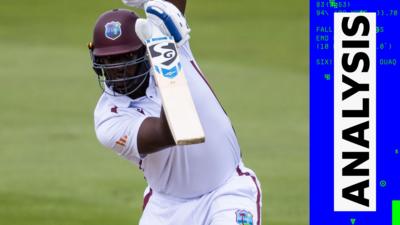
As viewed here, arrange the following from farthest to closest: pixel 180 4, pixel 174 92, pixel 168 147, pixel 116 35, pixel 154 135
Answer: pixel 180 4
pixel 116 35
pixel 168 147
pixel 154 135
pixel 174 92

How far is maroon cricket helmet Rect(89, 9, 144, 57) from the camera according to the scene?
723cm

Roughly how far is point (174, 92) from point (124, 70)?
88 cm

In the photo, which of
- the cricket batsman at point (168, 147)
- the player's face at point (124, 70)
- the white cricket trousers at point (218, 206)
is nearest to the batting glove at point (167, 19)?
the cricket batsman at point (168, 147)

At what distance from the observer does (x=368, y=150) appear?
9.66 m

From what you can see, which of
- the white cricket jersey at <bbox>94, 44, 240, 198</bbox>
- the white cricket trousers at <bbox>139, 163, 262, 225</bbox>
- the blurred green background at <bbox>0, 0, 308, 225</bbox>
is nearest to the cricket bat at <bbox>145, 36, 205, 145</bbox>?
the white cricket jersey at <bbox>94, 44, 240, 198</bbox>

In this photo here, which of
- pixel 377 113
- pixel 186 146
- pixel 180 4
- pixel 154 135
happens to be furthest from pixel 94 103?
pixel 154 135

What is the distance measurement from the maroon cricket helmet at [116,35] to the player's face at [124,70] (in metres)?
0.04

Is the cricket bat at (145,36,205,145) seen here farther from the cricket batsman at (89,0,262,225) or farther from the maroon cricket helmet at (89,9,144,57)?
the maroon cricket helmet at (89,9,144,57)

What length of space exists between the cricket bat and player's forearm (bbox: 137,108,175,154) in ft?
0.56

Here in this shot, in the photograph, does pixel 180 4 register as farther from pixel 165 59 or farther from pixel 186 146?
pixel 165 59

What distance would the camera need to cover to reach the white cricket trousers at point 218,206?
24.2 feet

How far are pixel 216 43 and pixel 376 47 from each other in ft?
30.0

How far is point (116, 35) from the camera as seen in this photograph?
7.28m

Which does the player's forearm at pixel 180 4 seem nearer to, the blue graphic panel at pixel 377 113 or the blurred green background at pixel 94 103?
the blue graphic panel at pixel 377 113
